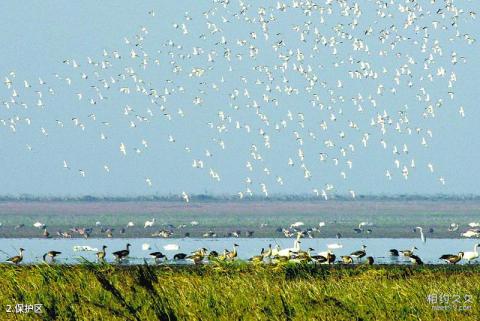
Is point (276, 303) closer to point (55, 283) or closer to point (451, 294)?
point (451, 294)

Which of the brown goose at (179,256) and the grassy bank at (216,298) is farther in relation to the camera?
the brown goose at (179,256)

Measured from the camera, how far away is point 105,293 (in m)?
23.8

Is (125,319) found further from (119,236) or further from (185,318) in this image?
(119,236)

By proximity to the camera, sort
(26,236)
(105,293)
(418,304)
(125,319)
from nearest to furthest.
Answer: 1. (125,319)
2. (418,304)
3. (105,293)
4. (26,236)

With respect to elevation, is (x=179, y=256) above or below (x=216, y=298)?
above

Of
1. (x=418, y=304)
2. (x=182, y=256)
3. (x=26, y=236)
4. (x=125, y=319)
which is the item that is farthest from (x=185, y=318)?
(x=26, y=236)

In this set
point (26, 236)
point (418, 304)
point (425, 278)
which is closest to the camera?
point (418, 304)

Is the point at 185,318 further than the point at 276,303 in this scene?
No

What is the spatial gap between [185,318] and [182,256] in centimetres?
2342

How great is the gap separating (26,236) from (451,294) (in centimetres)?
6964

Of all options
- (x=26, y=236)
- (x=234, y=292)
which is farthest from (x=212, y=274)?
(x=26, y=236)

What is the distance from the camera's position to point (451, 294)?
908 inches

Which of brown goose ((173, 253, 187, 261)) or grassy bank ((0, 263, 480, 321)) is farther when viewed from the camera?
brown goose ((173, 253, 187, 261))

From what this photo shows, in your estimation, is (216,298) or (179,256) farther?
(179,256)
